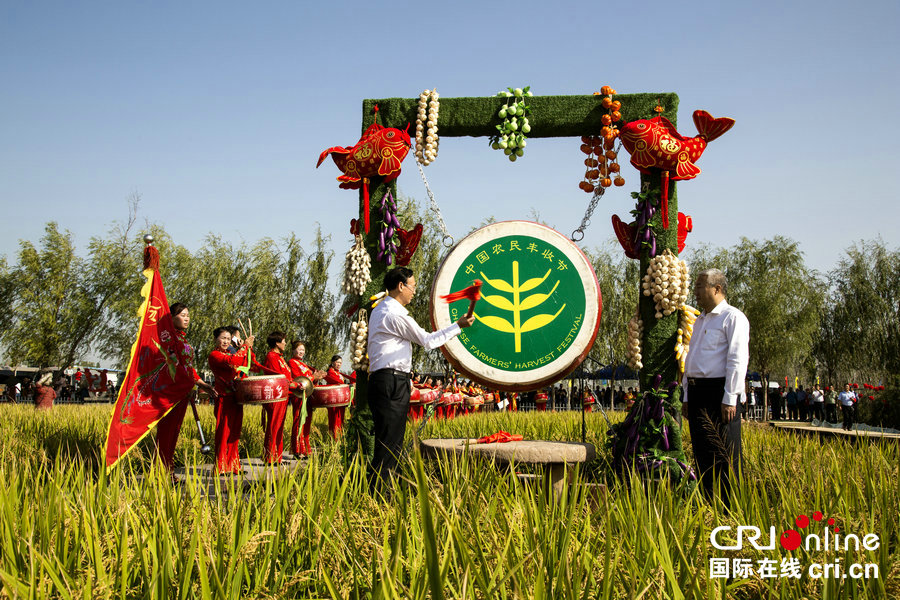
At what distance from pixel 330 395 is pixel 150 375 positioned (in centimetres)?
207

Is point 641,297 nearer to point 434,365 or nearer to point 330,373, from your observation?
point 330,373

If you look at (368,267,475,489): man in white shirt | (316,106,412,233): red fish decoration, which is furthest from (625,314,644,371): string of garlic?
(316,106,412,233): red fish decoration

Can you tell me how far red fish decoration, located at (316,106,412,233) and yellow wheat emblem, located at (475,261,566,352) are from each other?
123cm

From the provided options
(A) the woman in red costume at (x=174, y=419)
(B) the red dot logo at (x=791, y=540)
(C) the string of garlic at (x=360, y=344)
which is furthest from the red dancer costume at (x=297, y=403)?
(B) the red dot logo at (x=791, y=540)

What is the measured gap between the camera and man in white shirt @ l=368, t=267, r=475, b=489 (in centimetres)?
402

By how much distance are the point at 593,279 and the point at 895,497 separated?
221 cm

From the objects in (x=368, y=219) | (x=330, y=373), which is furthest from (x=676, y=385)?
(x=330, y=373)

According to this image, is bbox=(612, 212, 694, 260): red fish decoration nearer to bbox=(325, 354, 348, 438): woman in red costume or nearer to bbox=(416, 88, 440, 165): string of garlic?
bbox=(416, 88, 440, 165): string of garlic

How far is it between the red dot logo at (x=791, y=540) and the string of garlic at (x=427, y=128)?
3764 millimetres

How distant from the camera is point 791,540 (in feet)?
7.22


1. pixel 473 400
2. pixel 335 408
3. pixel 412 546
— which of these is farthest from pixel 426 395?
pixel 412 546

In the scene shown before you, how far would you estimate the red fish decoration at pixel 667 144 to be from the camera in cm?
489

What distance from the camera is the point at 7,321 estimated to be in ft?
75.2

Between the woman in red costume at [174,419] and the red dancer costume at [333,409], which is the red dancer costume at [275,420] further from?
the red dancer costume at [333,409]
